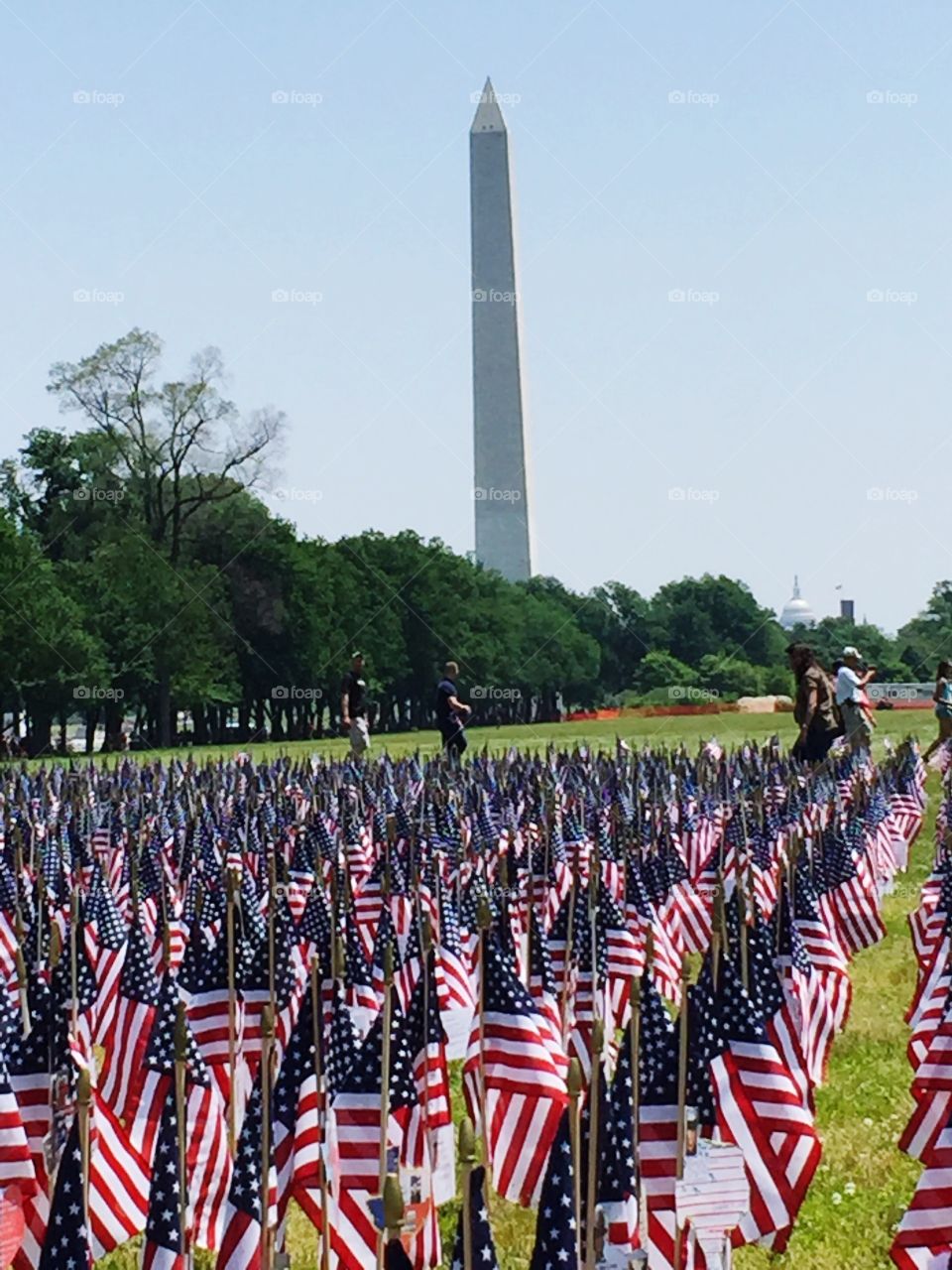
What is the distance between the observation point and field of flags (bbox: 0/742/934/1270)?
6879 mm

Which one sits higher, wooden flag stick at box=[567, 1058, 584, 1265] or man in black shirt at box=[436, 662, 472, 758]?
A: man in black shirt at box=[436, 662, 472, 758]

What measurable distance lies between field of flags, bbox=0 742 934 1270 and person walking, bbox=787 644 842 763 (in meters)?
8.22

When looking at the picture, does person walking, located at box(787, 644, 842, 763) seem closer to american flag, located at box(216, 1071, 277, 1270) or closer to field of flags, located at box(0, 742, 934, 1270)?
field of flags, located at box(0, 742, 934, 1270)

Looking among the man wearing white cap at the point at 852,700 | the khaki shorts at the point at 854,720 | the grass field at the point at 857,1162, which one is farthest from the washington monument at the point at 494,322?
the grass field at the point at 857,1162

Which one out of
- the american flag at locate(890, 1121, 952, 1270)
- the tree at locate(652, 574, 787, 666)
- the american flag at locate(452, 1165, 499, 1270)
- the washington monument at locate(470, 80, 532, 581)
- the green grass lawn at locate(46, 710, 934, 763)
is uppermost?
the washington monument at locate(470, 80, 532, 581)

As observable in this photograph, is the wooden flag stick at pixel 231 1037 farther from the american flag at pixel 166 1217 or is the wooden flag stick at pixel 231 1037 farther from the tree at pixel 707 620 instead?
the tree at pixel 707 620

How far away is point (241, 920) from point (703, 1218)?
19.2 feet

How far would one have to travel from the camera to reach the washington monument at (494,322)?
306 ft

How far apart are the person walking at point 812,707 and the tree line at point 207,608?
3935 centimetres

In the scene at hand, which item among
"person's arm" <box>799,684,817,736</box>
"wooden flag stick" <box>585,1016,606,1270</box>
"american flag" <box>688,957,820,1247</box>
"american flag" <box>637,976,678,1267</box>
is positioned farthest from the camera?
"person's arm" <box>799,684,817,736</box>

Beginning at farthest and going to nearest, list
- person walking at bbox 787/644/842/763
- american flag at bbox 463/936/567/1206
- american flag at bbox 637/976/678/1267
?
person walking at bbox 787/644/842/763 < american flag at bbox 463/936/567/1206 < american flag at bbox 637/976/678/1267

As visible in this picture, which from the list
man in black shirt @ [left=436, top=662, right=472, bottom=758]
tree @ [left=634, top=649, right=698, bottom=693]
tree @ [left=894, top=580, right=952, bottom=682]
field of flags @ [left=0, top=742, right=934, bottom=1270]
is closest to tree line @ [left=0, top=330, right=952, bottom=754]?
tree @ [left=634, top=649, right=698, bottom=693]

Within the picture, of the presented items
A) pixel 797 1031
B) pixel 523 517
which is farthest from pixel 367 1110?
pixel 523 517

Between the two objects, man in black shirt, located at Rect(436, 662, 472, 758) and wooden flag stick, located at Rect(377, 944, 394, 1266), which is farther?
man in black shirt, located at Rect(436, 662, 472, 758)
